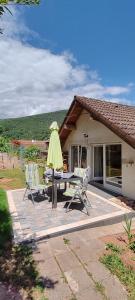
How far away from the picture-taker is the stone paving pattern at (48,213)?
21.9 feet

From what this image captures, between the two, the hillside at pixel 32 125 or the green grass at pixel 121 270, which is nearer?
the green grass at pixel 121 270

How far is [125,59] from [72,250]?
667 inches

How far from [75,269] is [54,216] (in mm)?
3002

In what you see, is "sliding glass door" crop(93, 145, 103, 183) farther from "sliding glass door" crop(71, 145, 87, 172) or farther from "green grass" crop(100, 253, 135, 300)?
"green grass" crop(100, 253, 135, 300)

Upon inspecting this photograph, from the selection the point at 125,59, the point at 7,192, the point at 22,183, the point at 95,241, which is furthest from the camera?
the point at 125,59

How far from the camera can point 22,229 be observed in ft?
20.9

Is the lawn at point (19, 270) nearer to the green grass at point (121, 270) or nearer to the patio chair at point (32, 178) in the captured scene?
the green grass at point (121, 270)

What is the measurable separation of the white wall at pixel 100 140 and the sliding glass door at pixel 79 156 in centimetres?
45

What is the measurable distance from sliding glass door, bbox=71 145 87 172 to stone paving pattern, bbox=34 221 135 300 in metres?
8.96

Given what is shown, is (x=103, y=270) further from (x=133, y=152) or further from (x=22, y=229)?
(x=133, y=152)

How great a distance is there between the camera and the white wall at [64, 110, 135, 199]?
9.73 meters

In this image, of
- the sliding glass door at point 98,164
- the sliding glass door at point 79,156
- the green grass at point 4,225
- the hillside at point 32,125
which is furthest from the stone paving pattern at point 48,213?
the hillside at point 32,125

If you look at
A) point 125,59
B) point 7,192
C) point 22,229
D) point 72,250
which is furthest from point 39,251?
point 125,59

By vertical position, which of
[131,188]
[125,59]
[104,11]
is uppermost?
[125,59]
